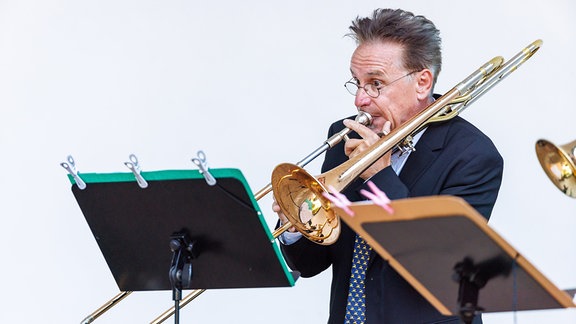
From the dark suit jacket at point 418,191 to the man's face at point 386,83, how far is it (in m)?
0.13

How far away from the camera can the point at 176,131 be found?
469 cm

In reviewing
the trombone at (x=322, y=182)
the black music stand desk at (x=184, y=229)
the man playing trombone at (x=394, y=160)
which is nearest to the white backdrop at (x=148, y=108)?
the man playing trombone at (x=394, y=160)

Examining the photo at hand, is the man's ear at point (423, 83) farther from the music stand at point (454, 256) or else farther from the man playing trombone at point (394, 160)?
the music stand at point (454, 256)

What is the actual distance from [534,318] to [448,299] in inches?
82.5

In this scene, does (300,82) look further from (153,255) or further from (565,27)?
(153,255)

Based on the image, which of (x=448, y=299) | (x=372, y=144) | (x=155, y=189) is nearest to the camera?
(x=448, y=299)

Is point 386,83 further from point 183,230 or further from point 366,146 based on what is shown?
point 183,230

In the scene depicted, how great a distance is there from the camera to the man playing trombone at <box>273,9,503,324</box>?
3.21m

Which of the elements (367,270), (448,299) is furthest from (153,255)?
(448,299)

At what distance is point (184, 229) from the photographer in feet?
9.74

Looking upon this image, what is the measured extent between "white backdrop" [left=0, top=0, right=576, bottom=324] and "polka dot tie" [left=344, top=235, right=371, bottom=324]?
1.32 meters

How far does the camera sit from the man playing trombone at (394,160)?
10.5 feet

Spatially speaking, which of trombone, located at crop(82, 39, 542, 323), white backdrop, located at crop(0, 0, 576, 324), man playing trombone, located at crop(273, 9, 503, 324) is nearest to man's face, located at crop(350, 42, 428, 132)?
man playing trombone, located at crop(273, 9, 503, 324)

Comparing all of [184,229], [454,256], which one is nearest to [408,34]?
[184,229]
